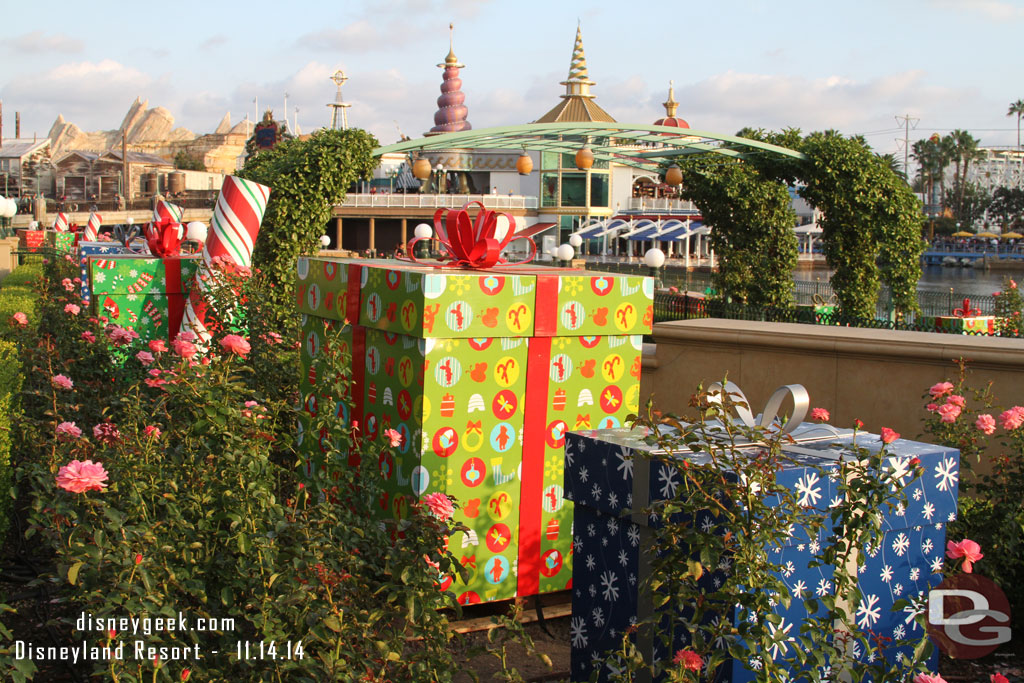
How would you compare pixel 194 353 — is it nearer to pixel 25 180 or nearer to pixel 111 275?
pixel 111 275

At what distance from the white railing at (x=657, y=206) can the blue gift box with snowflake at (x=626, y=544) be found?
61176 millimetres

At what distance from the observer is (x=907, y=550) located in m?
3.10

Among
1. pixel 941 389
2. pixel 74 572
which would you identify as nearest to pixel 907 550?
pixel 941 389

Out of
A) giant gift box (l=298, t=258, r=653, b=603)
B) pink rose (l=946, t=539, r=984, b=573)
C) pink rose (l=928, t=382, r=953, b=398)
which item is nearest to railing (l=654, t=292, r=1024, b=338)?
pink rose (l=928, t=382, r=953, b=398)

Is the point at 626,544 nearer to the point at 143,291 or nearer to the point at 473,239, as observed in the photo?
the point at 473,239

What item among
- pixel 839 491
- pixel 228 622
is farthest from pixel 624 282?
pixel 228 622

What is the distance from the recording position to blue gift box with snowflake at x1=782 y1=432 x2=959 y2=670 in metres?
3.01

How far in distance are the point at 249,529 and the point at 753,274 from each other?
16273mm

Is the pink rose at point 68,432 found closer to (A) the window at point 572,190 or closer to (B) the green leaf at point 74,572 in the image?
(B) the green leaf at point 74,572

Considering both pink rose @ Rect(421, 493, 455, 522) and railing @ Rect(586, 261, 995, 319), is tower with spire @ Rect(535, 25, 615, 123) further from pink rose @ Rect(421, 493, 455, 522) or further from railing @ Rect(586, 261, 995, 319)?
pink rose @ Rect(421, 493, 455, 522)

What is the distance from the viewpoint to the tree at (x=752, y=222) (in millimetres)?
18062

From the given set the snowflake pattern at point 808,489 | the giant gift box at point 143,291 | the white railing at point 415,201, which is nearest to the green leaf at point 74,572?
the snowflake pattern at point 808,489

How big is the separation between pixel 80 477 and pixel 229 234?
244 inches

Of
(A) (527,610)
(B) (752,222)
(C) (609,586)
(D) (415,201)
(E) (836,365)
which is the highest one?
(D) (415,201)
